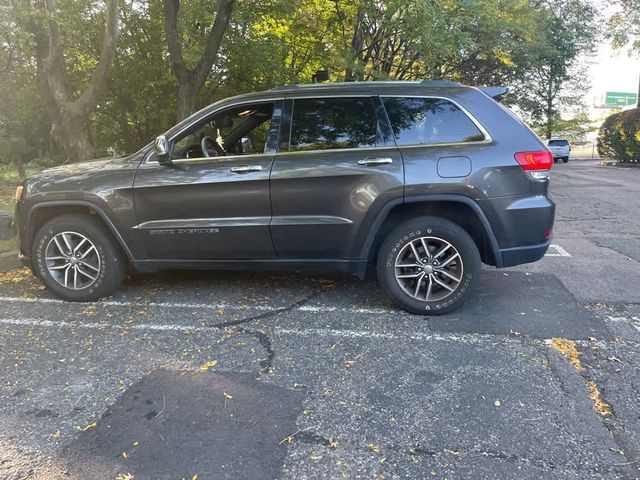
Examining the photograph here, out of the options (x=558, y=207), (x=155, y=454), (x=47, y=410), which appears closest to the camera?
(x=155, y=454)

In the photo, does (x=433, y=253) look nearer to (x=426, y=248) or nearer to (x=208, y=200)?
(x=426, y=248)

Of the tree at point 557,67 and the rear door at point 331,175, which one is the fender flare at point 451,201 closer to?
the rear door at point 331,175

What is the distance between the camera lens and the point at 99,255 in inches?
183

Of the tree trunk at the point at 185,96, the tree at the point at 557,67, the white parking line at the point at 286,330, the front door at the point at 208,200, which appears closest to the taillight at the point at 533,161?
the white parking line at the point at 286,330

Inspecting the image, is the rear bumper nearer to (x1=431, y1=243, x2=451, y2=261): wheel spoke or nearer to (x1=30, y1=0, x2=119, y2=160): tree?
(x1=431, y1=243, x2=451, y2=261): wheel spoke

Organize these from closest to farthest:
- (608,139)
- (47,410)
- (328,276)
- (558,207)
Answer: (47,410), (328,276), (558,207), (608,139)

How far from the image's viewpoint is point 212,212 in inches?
174

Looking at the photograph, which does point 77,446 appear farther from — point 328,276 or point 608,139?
point 608,139

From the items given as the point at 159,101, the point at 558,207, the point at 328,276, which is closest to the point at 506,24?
the point at 558,207

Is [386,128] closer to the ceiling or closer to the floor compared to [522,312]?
closer to the ceiling

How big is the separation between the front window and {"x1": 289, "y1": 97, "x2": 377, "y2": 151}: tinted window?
0.92 feet

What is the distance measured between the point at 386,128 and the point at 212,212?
1700 mm

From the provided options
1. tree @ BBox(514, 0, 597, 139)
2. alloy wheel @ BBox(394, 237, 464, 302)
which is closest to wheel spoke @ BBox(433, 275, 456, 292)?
alloy wheel @ BBox(394, 237, 464, 302)

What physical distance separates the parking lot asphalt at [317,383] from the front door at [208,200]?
572 millimetres
